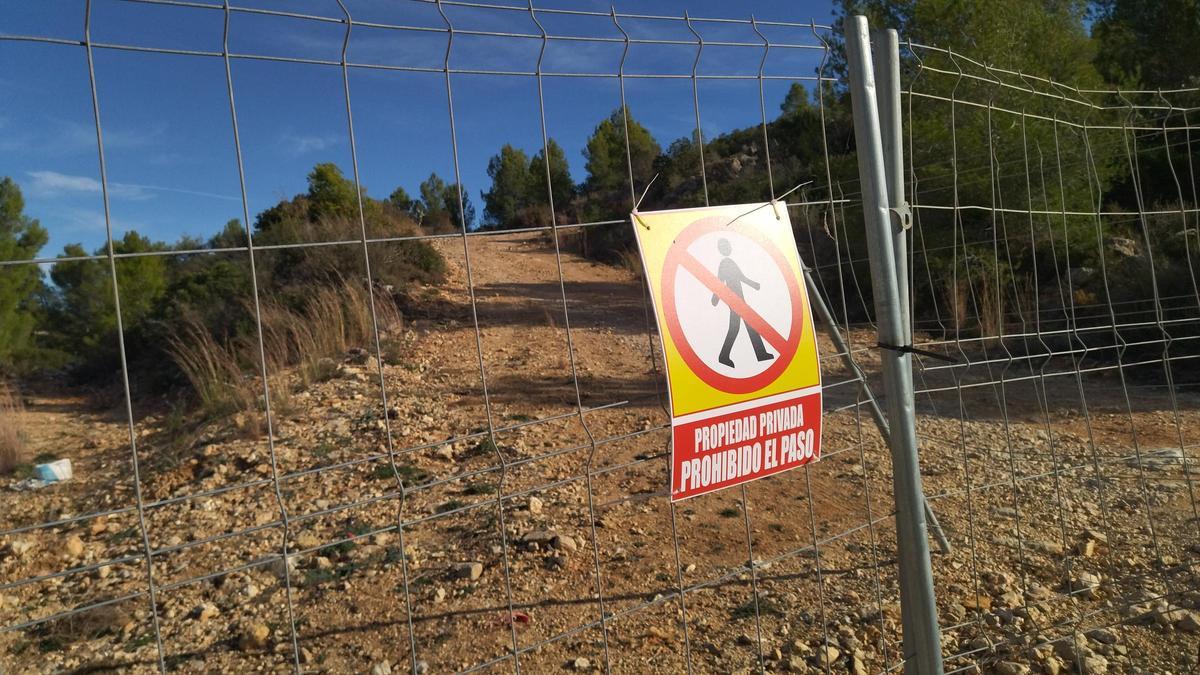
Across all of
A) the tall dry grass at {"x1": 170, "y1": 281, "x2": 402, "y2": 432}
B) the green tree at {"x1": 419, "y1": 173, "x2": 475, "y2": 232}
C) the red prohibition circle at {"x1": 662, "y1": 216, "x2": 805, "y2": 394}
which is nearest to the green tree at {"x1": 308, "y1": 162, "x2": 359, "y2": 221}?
the tall dry grass at {"x1": 170, "y1": 281, "x2": 402, "y2": 432}

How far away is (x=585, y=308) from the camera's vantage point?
11586 mm

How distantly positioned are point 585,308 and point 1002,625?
29.2ft

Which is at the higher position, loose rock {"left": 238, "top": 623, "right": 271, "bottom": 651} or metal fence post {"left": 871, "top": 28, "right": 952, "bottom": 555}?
metal fence post {"left": 871, "top": 28, "right": 952, "bottom": 555}

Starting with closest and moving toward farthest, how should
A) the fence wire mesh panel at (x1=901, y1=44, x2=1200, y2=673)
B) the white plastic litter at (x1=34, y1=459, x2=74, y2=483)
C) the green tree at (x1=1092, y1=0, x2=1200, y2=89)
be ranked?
the fence wire mesh panel at (x1=901, y1=44, x2=1200, y2=673) → the white plastic litter at (x1=34, y1=459, x2=74, y2=483) → the green tree at (x1=1092, y1=0, x2=1200, y2=89)

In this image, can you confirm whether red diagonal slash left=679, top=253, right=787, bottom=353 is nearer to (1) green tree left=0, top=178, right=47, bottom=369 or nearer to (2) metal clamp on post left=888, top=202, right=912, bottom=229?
(2) metal clamp on post left=888, top=202, right=912, bottom=229

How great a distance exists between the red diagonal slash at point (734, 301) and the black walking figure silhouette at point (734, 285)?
11 mm

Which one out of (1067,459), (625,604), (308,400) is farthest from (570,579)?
(308,400)

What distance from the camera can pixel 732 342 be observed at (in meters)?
1.93

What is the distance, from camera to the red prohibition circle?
1.84m

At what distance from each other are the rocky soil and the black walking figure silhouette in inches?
17.7

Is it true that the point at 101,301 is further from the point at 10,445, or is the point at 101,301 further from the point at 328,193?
the point at 10,445

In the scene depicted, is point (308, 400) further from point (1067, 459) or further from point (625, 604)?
point (1067, 459)

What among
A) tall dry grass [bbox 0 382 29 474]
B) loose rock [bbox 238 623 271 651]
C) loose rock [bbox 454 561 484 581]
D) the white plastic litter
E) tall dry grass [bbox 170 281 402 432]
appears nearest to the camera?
loose rock [bbox 238 623 271 651]

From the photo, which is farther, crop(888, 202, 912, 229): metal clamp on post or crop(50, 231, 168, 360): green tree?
crop(50, 231, 168, 360): green tree
